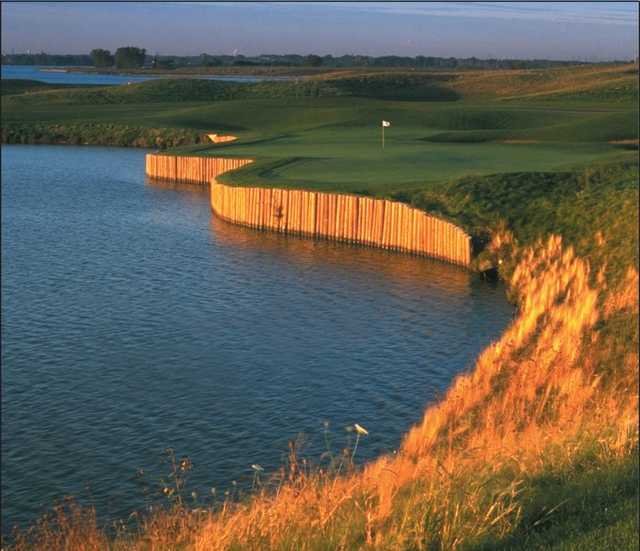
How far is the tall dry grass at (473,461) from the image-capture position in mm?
9672

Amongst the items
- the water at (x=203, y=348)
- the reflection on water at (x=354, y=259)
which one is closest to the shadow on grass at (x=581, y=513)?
the water at (x=203, y=348)

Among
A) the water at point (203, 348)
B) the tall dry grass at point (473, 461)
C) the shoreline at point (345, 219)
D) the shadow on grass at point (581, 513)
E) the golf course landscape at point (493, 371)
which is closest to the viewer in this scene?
the shadow on grass at point (581, 513)

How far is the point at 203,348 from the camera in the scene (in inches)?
906

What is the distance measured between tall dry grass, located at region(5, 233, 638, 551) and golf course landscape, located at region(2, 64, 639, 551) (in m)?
0.03

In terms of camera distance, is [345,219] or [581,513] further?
[345,219]

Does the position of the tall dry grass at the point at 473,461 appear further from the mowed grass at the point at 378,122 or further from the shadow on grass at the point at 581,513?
the mowed grass at the point at 378,122

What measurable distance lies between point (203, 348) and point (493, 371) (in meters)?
6.99

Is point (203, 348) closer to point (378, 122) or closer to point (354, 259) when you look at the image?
point (354, 259)

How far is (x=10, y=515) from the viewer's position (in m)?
14.9

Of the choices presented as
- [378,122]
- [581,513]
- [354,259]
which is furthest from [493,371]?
[378,122]

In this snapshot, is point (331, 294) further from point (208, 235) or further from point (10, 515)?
point (10, 515)

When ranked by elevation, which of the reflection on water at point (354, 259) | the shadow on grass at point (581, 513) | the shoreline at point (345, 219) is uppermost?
the shadow on grass at point (581, 513)

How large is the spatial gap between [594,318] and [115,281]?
14736mm

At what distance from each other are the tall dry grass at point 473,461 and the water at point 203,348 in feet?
5.82
